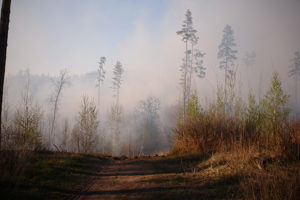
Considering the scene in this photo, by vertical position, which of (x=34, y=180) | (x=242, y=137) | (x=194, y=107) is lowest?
(x=34, y=180)

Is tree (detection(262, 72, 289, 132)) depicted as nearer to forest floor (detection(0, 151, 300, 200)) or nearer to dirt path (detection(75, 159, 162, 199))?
forest floor (detection(0, 151, 300, 200))

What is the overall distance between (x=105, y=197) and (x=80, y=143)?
9.82m

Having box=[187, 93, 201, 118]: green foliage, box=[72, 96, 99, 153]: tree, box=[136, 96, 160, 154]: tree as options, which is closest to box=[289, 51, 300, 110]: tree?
box=[136, 96, 160, 154]: tree

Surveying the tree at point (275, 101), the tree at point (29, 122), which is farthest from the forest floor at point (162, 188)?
the tree at point (275, 101)

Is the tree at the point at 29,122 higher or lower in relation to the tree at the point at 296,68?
lower

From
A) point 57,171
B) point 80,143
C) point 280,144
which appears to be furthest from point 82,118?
point 280,144

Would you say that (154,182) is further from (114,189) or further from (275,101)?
(275,101)

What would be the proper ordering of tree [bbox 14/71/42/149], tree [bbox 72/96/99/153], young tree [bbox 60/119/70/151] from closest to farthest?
tree [bbox 14/71/42/149], young tree [bbox 60/119/70/151], tree [bbox 72/96/99/153]

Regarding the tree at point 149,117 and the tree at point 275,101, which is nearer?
the tree at point 275,101

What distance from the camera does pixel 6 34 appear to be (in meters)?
4.43

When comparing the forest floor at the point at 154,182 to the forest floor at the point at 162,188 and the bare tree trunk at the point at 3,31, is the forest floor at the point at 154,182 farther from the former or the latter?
the bare tree trunk at the point at 3,31

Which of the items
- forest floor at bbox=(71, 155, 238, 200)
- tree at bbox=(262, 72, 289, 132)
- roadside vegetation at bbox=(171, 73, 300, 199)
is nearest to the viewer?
forest floor at bbox=(71, 155, 238, 200)

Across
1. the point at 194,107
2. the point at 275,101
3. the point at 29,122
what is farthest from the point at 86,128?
the point at 275,101

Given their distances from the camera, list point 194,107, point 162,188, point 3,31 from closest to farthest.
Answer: point 162,188 < point 3,31 < point 194,107
